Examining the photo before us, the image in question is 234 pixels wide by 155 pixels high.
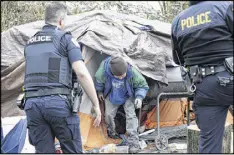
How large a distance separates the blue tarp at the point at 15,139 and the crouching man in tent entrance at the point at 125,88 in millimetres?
1453

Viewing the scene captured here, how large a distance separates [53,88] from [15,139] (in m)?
2.44

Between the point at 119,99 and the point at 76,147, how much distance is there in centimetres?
274

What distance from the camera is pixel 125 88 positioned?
7.45 metres

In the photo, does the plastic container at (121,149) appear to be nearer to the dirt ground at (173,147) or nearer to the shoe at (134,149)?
the shoe at (134,149)

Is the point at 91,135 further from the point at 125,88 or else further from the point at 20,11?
the point at 20,11

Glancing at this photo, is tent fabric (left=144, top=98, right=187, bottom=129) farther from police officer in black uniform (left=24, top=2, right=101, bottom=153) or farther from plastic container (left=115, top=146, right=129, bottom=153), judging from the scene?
police officer in black uniform (left=24, top=2, right=101, bottom=153)

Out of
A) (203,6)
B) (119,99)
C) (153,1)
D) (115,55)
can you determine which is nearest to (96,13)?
(115,55)

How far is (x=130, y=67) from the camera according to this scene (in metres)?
7.43

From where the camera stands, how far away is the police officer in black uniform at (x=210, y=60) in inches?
157

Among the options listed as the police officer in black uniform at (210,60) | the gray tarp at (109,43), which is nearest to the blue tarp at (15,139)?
the gray tarp at (109,43)

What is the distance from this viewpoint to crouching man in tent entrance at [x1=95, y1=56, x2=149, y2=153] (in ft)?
24.2

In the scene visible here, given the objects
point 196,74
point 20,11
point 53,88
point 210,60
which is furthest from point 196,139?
point 20,11

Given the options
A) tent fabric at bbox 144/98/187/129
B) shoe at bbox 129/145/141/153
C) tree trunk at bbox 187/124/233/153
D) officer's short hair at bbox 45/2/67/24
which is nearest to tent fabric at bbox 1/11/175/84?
shoe at bbox 129/145/141/153

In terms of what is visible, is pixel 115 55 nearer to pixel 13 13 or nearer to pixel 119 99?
pixel 119 99
